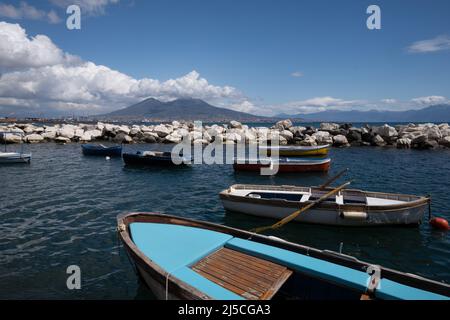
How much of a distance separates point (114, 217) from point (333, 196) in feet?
43.9

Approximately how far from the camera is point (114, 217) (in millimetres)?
17328

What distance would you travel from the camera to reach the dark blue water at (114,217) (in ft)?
36.3

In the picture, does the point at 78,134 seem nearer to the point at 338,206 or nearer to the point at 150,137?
the point at 150,137

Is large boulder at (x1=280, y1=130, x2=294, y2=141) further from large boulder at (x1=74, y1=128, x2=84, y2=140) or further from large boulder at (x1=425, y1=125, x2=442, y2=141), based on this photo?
large boulder at (x1=74, y1=128, x2=84, y2=140)

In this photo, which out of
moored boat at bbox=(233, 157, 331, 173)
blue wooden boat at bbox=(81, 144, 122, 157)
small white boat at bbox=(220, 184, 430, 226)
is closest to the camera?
small white boat at bbox=(220, 184, 430, 226)

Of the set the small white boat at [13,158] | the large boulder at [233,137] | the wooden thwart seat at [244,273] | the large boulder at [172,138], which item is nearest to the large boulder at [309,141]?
the large boulder at [233,137]

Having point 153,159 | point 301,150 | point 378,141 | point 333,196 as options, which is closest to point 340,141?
point 378,141

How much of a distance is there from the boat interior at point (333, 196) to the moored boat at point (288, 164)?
12.5 m

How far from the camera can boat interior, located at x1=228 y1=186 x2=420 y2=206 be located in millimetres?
16156

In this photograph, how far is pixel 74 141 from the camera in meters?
60.8

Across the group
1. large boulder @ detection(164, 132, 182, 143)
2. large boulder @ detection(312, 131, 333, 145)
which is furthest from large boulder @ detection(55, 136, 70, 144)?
large boulder @ detection(312, 131, 333, 145)

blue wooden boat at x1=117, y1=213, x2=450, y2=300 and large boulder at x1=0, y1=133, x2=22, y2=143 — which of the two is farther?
large boulder at x1=0, y1=133, x2=22, y2=143
